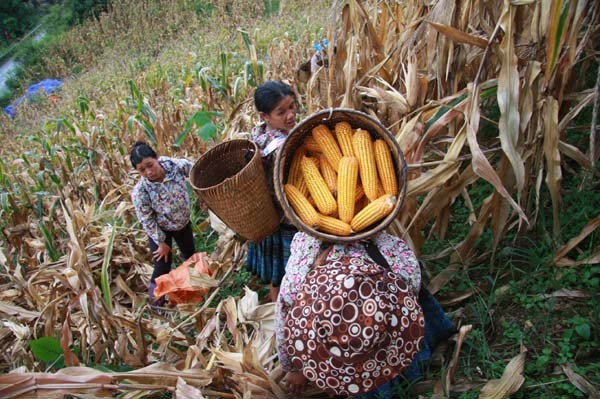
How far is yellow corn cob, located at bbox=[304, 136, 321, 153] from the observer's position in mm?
1962

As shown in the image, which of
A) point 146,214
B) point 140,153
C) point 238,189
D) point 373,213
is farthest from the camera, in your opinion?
point 146,214

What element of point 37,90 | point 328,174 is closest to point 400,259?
point 328,174

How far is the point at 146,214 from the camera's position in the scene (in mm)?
3102

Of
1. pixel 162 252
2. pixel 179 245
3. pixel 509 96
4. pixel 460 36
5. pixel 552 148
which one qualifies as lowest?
pixel 179 245

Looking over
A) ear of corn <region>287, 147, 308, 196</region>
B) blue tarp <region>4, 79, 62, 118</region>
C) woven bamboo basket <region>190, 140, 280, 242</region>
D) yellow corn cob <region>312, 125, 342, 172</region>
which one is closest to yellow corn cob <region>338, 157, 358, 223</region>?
yellow corn cob <region>312, 125, 342, 172</region>

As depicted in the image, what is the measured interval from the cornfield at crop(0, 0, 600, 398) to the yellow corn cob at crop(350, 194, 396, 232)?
373mm

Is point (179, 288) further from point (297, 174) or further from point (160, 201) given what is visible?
Result: point (297, 174)

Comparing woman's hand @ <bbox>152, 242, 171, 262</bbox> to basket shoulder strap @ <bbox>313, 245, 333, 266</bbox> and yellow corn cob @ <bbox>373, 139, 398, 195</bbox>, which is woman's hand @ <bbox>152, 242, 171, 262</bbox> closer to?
basket shoulder strap @ <bbox>313, 245, 333, 266</bbox>

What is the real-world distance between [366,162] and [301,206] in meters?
0.29

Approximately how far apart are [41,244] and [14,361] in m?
1.56

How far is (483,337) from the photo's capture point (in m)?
2.02

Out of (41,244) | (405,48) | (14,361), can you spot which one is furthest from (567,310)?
(41,244)

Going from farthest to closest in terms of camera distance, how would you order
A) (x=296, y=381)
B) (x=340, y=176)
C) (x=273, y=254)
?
(x=273, y=254) → (x=296, y=381) → (x=340, y=176)

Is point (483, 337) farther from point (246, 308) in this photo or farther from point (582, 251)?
point (246, 308)
